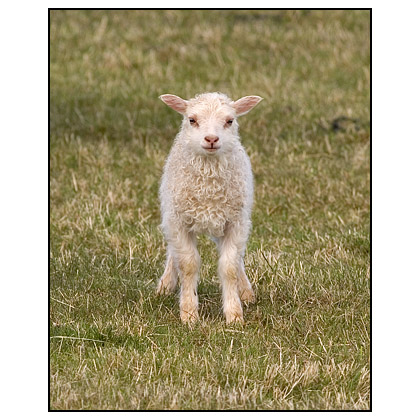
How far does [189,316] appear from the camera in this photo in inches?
294

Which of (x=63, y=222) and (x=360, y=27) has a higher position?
(x=360, y=27)

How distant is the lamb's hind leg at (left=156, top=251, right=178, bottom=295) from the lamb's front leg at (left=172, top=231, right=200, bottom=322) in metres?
0.62

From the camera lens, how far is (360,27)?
17.9 meters

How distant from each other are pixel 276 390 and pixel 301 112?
8.33 metres

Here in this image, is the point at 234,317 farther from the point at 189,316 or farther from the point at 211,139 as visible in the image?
the point at 211,139

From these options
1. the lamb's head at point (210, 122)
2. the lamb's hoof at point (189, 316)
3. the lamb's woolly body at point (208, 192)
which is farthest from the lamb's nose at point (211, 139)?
the lamb's hoof at point (189, 316)

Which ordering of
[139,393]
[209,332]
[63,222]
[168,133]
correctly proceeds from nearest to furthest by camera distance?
[139,393], [209,332], [63,222], [168,133]

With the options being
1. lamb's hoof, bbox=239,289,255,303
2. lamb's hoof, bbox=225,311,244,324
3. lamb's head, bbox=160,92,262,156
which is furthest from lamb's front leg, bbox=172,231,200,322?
lamb's head, bbox=160,92,262,156

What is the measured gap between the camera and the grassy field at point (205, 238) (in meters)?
6.43

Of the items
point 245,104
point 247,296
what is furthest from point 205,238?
point 245,104

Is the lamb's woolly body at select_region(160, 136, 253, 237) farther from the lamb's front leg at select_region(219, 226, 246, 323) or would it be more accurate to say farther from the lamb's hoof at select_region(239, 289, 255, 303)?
the lamb's hoof at select_region(239, 289, 255, 303)

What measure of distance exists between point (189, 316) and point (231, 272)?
464 millimetres

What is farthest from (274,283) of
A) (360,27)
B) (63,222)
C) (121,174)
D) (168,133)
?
(360,27)

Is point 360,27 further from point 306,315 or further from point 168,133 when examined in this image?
point 306,315
